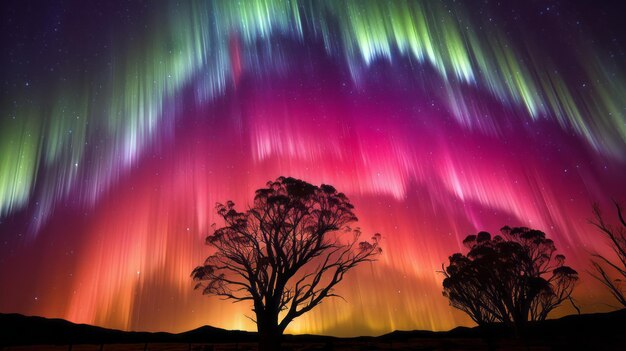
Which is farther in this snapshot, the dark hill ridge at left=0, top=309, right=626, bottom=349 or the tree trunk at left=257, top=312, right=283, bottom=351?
the dark hill ridge at left=0, top=309, right=626, bottom=349

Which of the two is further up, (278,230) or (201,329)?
(278,230)

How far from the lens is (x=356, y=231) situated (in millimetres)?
22891

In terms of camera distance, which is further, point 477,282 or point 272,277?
point 477,282

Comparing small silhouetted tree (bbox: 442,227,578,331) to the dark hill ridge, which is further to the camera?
the dark hill ridge

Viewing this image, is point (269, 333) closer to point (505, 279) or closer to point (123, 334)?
point (505, 279)

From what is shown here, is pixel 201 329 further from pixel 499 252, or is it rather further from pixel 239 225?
pixel 499 252

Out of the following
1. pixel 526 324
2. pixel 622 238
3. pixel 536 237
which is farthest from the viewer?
pixel 536 237

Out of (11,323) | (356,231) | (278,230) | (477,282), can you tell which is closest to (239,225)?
(278,230)

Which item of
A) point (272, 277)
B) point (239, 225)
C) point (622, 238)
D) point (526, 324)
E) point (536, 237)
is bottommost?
point (526, 324)

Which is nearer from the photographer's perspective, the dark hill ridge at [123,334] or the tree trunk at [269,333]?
the tree trunk at [269,333]

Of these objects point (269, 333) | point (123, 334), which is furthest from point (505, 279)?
point (123, 334)

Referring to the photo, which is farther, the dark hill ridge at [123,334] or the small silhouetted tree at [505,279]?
the dark hill ridge at [123,334]

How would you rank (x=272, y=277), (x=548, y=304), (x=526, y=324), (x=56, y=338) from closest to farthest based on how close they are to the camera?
(x=272, y=277), (x=526, y=324), (x=548, y=304), (x=56, y=338)

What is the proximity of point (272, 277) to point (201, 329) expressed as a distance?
39615 mm
